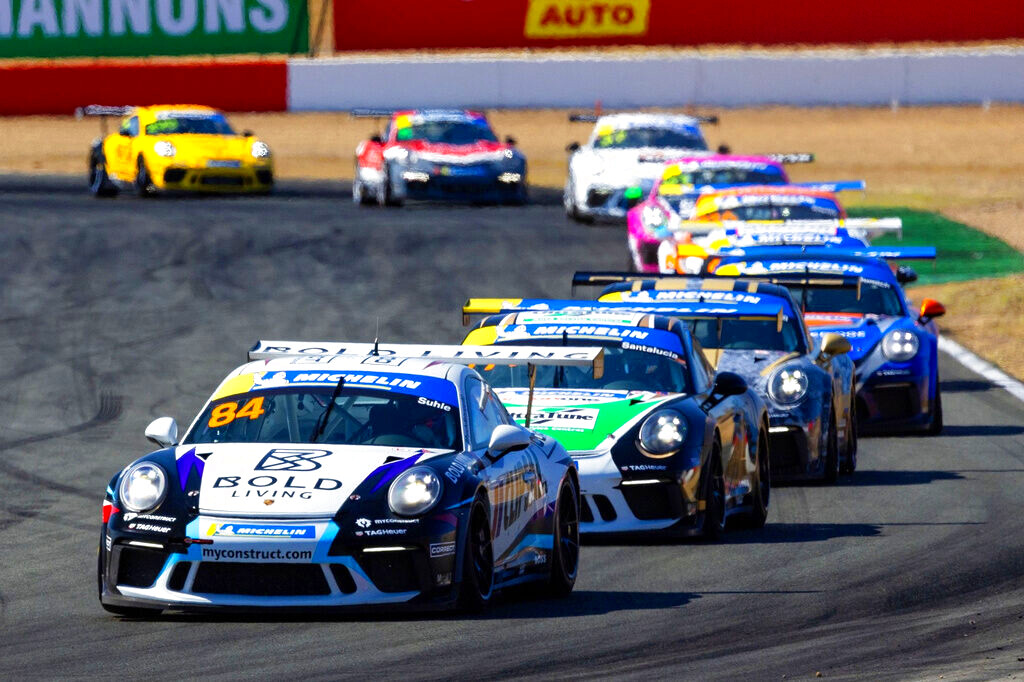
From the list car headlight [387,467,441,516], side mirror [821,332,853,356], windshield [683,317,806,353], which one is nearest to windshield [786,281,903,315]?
windshield [683,317,806,353]

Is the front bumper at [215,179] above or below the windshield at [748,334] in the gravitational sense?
below

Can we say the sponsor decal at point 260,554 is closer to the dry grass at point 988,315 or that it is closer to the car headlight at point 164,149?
the dry grass at point 988,315

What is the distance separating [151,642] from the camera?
855 centimetres

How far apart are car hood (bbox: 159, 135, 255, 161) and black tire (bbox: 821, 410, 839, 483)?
59.5ft

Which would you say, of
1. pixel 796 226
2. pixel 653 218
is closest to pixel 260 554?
pixel 796 226

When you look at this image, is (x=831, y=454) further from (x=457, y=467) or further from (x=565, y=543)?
(x=457, y=467)

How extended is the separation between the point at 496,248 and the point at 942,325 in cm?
535

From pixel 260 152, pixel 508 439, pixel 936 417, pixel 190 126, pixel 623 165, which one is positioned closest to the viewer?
pixel 508 439

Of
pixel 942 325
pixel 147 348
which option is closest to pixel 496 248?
pixel 942 325

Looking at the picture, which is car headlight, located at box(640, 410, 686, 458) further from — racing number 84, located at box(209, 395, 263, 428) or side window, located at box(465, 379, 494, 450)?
racing number 84, located at box(209, 395, 263, 428)

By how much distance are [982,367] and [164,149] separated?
14013 mm

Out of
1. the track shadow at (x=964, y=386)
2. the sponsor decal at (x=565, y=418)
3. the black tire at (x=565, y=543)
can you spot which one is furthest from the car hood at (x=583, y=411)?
the track shadow at (x=964, y=386)

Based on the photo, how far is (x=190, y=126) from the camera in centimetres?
3173

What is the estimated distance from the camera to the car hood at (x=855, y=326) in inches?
648
